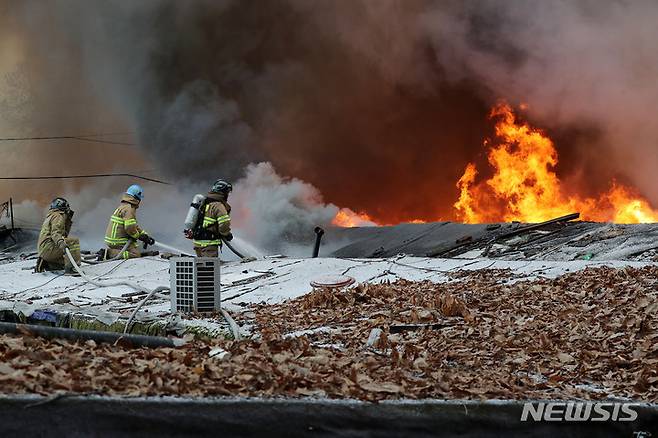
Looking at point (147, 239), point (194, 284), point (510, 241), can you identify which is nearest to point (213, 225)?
point (194, 284)

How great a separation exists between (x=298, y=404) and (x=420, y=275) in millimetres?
9126

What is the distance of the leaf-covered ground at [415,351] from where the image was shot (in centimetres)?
427

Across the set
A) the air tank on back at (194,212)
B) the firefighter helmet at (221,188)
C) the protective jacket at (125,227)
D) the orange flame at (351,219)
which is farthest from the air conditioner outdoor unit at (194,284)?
the orange flame at (351,219)

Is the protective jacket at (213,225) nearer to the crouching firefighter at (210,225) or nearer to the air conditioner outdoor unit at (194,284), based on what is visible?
the crouching firefighter at (210,225)

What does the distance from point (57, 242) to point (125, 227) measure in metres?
1.62

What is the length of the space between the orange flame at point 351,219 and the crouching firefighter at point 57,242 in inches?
446

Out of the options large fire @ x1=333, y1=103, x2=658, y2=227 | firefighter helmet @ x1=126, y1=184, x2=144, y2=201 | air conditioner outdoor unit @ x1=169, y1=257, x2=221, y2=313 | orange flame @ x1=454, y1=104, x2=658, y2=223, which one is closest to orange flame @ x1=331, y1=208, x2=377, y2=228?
large fire @ x1=333, y1=103, x2=658, y2=227

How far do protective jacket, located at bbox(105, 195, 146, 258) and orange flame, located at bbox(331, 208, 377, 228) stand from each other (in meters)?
9.96

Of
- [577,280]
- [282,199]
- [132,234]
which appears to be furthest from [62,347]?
[282,199]

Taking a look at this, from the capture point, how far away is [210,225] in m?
12.9

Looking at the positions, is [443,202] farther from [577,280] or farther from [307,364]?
[307,364]

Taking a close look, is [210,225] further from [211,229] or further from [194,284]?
[194,284]

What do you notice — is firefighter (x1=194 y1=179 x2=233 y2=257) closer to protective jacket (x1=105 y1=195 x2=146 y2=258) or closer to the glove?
the glove

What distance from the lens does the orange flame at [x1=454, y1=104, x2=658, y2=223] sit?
23.9m
